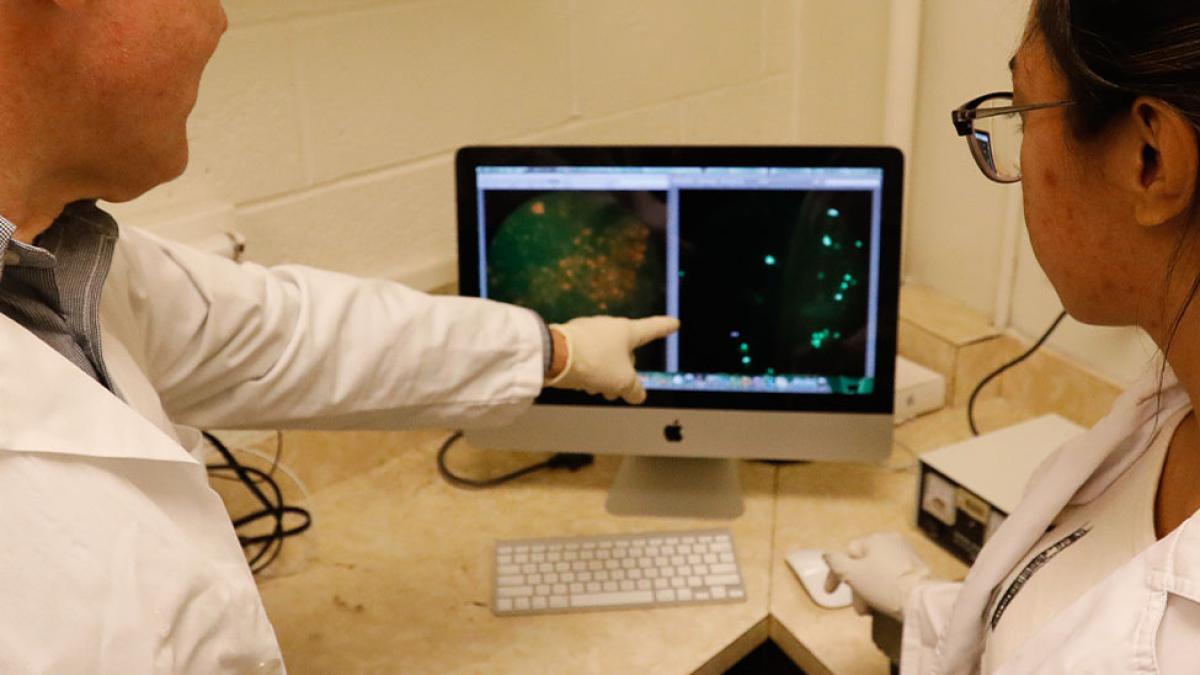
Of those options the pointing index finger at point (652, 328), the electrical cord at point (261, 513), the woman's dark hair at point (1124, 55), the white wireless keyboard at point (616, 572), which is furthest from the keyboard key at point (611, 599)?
the woman's dark hair at point (1124, 55)

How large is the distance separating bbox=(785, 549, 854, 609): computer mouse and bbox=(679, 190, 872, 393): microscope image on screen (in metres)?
0.22

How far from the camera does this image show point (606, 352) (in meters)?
1.28

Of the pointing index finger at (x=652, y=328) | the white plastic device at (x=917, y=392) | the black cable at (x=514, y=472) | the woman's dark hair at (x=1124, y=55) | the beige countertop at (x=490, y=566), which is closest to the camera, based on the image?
the woman's dark hair at (x=1124, y=55)

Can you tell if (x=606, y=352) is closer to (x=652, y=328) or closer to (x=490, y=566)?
(x=652, y=328)

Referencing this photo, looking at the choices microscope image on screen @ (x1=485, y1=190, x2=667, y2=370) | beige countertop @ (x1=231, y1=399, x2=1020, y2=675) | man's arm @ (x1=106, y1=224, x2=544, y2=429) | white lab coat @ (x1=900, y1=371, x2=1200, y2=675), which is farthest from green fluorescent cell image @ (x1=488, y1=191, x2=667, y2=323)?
white lab coat @ (x1=900, y1=371, x2=1200, y2=675)

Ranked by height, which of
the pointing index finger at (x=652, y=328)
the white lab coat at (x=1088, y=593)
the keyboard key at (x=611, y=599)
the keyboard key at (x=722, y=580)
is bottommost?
the keyboard key at (x=611, y=599)

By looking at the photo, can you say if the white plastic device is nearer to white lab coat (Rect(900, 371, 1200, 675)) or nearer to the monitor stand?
the monitor stand

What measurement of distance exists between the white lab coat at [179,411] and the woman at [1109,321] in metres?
0.55

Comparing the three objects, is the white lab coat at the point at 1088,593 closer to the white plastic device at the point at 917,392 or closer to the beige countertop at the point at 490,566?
the beige countertop at the point at 490,566

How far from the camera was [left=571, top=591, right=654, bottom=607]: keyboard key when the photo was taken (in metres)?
1.28

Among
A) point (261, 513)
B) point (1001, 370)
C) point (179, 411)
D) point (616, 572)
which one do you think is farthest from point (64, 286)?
point (1001, 370)

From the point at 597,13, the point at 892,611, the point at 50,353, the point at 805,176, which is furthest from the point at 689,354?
the point at 50,353

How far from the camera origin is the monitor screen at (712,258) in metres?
1.34

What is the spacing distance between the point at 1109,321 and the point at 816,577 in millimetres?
566
